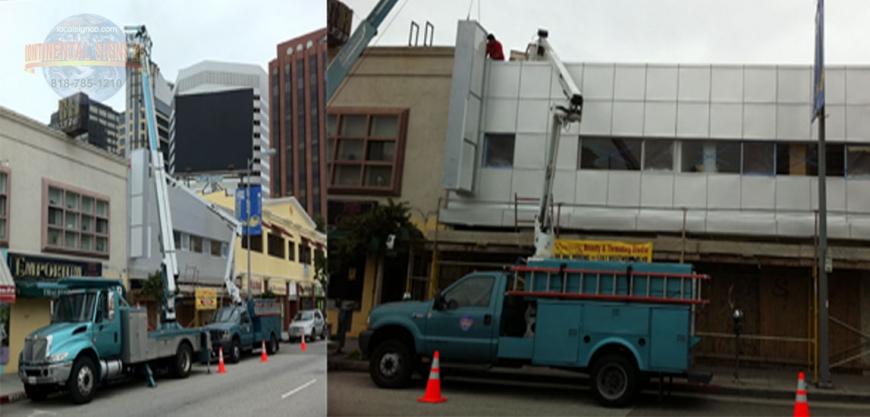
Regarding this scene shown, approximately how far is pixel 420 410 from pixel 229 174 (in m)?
3.42

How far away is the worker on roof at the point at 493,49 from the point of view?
25.1 ft

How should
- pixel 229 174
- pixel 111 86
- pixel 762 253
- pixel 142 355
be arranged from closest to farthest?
pixel 229 174 → pixel 111 86 → pixel 142 355 → pixel 762 253

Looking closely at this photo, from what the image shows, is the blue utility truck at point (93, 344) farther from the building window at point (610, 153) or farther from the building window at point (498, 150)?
the building window at point (610, 153)

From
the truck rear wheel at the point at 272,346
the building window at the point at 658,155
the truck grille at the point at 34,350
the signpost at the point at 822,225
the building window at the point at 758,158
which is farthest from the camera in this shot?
the building window at the point at 758,158

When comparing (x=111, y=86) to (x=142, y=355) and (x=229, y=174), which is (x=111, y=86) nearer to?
(x=229, y=174)

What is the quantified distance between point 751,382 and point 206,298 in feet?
23.1

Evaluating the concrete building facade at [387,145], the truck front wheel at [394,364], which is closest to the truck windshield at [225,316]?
the concrete building facade at [387,145]

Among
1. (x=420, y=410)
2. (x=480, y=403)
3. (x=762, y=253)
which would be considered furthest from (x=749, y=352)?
(x=420, y=410)

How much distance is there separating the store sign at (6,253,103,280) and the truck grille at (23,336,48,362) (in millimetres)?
347

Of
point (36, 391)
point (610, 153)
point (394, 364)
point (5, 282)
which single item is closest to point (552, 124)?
point (610, 153)

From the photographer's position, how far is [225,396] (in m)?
5.14

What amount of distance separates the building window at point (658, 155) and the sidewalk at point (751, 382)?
2.75 m

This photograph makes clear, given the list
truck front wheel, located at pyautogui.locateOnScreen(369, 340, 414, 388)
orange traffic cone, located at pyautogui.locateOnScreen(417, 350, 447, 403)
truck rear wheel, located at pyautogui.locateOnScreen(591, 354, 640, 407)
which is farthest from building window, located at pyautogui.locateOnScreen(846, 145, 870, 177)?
orange traffic cone, located at pyautogui.locateOnScreen(417, 350, 447, 403)

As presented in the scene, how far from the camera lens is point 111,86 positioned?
15.9 feet
